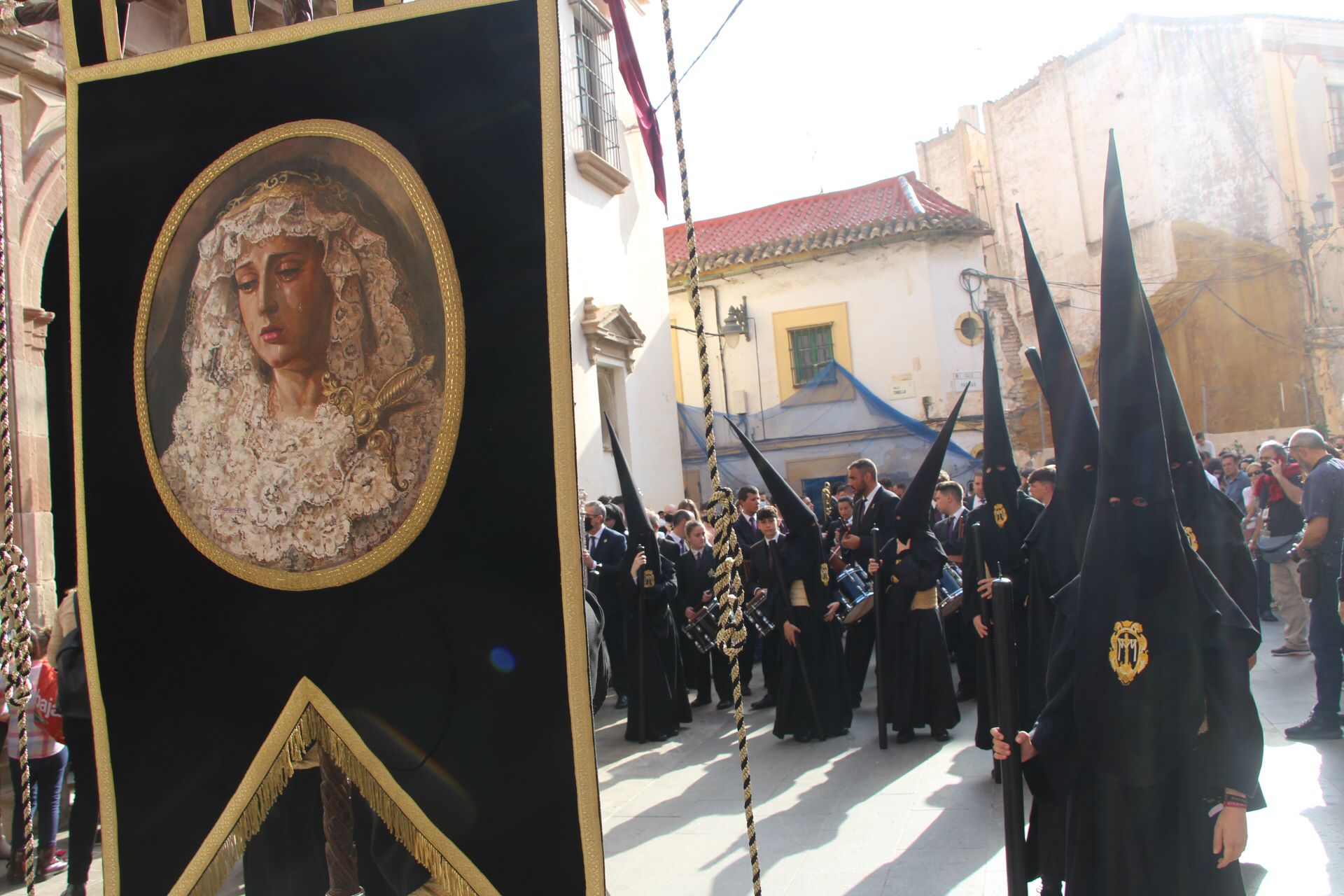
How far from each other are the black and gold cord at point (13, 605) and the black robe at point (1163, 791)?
3479mm

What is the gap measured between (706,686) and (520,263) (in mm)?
7277

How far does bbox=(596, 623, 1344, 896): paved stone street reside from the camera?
4.48 m

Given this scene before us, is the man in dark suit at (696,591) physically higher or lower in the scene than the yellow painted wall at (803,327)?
lower

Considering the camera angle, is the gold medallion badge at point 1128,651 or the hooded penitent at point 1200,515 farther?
the hooded penitent at point 1200,515

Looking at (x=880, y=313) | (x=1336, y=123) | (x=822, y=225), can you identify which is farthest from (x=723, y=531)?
(x=1336, y=123)

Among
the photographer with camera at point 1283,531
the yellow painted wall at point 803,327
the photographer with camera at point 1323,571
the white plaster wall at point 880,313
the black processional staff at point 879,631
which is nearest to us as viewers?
the photographer with camera at point 1323,571

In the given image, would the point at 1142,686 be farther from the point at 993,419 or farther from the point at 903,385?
the point at 903,385

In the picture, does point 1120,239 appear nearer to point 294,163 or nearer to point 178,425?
point 294,163

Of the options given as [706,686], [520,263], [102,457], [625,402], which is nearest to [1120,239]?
[520,263]

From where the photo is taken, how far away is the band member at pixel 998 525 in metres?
5.71

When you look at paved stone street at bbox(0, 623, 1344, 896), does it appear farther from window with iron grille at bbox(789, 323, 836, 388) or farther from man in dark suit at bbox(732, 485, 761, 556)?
window with iron grille at bbox(789, 323, 836, 388)

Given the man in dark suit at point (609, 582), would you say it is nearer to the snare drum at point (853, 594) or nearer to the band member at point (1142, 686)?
the snare drum at point (853, 594)

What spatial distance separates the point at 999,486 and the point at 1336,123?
934 inches

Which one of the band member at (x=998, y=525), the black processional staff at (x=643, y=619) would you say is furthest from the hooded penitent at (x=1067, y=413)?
the black processional staff at (x=643, y=619)
